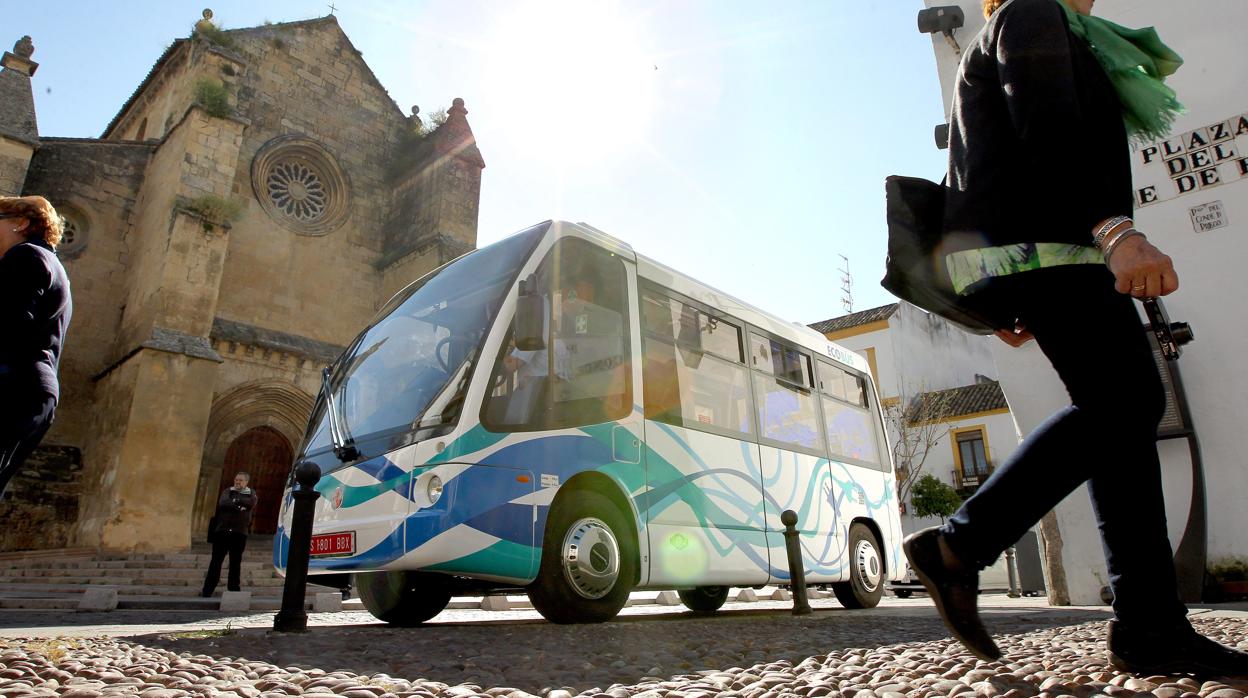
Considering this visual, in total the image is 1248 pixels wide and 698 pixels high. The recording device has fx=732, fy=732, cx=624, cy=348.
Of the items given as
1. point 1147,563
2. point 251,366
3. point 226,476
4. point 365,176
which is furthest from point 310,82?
point 1147,563

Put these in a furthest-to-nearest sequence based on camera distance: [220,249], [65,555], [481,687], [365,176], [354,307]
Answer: [365,176] → [354,307] → [220,249] → [65,555] → [481,687]

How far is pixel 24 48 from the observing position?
56.1 feet

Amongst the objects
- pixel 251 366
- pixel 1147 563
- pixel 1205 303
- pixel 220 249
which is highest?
pixel 220 249

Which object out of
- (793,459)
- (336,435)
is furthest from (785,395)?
(336,435)

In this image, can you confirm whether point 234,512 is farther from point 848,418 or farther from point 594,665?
point 594,665

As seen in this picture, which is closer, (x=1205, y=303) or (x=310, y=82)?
(x=1205, y=303)

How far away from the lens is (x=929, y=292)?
2145 mm

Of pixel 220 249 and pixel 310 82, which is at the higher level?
pixel 310 82

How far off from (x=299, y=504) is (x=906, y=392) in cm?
2935

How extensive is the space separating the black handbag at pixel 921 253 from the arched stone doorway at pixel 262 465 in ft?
57.3

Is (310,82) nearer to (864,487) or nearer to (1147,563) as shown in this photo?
(864,487)

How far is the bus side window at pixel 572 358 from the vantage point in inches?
193

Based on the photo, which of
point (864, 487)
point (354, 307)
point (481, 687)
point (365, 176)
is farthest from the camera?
point (365, 176)

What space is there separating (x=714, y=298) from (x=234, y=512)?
677cm
